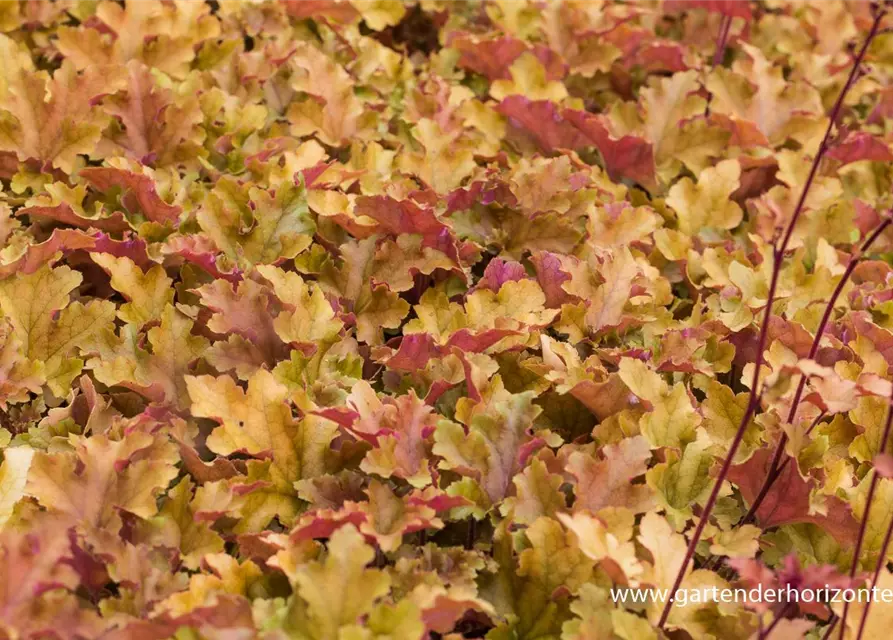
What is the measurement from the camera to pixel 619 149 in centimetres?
277

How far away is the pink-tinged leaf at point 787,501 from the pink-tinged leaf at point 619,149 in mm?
1175

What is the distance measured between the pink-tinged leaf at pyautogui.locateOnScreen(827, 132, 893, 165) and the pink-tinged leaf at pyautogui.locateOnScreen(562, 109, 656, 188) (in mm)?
566

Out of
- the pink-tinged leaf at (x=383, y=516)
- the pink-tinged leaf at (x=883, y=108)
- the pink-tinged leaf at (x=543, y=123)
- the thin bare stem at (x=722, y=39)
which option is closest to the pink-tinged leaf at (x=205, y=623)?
the pink-tinged leaf at (x=383, y=516)

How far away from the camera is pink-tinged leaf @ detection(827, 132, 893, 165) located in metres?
2.85

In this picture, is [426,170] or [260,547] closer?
[260,547]

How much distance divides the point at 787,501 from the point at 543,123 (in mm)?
1401

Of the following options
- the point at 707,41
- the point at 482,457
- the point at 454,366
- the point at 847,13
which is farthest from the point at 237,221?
the point at 847,13

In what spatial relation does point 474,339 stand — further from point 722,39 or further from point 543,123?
point 722,39

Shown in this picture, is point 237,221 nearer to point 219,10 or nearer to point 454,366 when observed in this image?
point 454,366

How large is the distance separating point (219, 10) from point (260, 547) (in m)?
2.11

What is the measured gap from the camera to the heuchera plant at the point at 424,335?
160cm

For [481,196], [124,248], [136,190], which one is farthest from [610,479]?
[136,190]

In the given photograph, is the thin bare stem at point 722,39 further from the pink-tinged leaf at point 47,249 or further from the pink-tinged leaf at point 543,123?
the pink-tinged leaf at point 47,249

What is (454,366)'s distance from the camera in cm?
201
